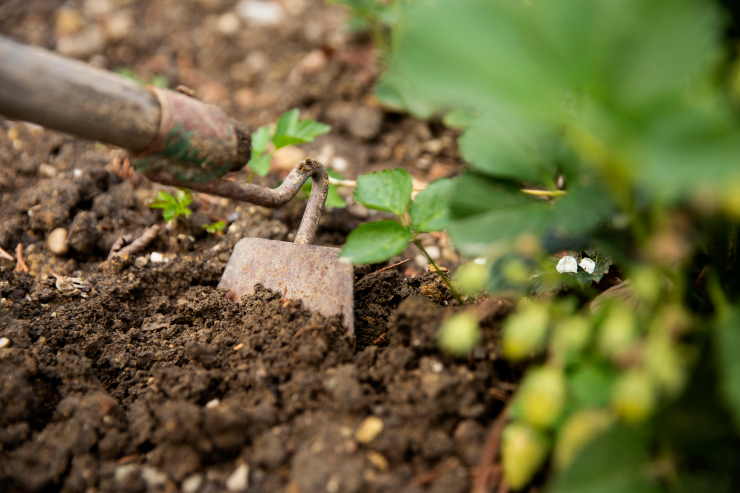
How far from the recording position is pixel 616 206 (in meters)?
1.08

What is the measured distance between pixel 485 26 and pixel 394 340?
0.69 m

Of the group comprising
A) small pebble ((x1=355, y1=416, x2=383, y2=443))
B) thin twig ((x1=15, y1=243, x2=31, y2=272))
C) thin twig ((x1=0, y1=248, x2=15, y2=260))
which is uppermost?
small pebble ((x1=355, y1=416, x2=383, y2=443))

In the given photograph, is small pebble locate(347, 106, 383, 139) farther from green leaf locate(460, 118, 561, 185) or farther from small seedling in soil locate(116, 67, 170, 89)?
green leaf locate(460, 118, 561, 185)

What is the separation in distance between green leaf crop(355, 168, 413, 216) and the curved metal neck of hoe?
0.74ft

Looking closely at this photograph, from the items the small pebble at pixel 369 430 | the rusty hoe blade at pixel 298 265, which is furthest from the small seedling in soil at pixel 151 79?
the small pebble at pixel 369 430

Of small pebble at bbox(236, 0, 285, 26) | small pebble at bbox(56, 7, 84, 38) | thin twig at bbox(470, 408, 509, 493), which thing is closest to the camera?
thin twig at bbox(470, 408, 509, 493)

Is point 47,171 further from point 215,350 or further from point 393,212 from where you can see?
point 393,212

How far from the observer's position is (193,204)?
85.5 inches

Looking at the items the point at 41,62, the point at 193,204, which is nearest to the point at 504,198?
the point at 41,62

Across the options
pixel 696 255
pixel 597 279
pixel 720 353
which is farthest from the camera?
pixel 597 279

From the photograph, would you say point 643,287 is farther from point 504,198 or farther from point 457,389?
point 457,389

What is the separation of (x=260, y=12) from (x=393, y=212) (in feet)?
6.37

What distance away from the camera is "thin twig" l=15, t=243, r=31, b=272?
1945 mm

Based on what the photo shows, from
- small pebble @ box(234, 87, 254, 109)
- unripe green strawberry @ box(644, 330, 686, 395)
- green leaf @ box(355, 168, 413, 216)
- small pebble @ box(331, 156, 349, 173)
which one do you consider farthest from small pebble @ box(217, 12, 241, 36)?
unripe green strawberry @ box(644, 330, 686, 395)
